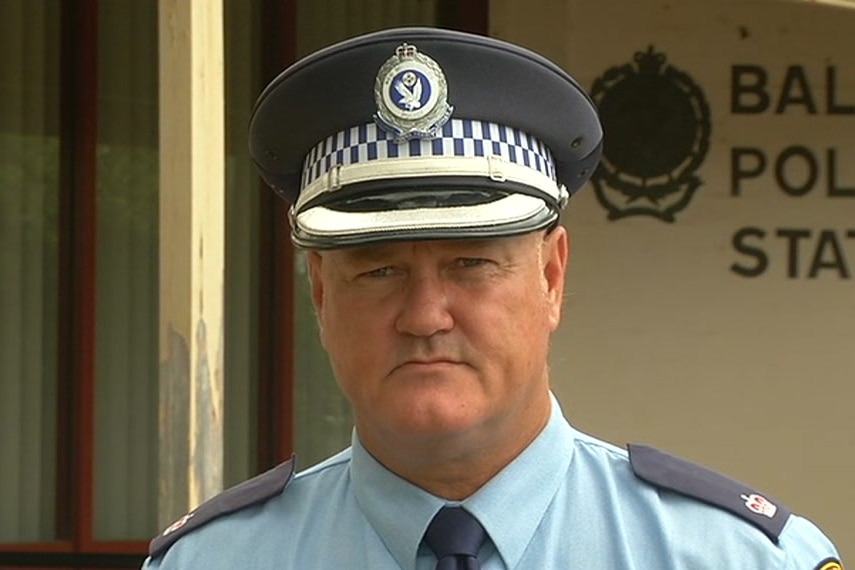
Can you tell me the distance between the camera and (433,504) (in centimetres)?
164

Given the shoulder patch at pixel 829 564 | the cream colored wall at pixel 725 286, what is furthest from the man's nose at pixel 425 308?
the cream colored wall at pixel 725 286

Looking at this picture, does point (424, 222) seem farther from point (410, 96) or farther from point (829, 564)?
→ point (829, 564)

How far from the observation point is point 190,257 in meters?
3.44

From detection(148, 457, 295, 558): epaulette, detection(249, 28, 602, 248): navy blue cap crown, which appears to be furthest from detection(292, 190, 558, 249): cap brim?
detection(148, 457, 295, 558): epaulette

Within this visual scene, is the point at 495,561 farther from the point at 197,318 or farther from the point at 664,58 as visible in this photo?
the point at 664,58

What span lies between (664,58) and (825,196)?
679 millimetres

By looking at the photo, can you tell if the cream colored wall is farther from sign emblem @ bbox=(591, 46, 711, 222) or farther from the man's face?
the man's face

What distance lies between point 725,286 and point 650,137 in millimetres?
530

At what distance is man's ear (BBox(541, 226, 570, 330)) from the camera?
1.63 meters

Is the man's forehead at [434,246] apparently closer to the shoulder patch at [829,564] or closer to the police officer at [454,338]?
the police officer at [454,338]

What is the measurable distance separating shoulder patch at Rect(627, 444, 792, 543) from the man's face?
0.70ft

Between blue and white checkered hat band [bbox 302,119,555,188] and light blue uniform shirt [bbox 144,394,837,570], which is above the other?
blue and white checkered hat band [bbox 302,119,555,188]

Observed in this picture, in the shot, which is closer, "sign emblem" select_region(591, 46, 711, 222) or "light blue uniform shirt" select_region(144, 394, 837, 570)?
"light blue uniform shirt" select_region(144, 394, 837, 570)

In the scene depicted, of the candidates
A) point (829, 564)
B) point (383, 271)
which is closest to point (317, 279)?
point (383, 271)
